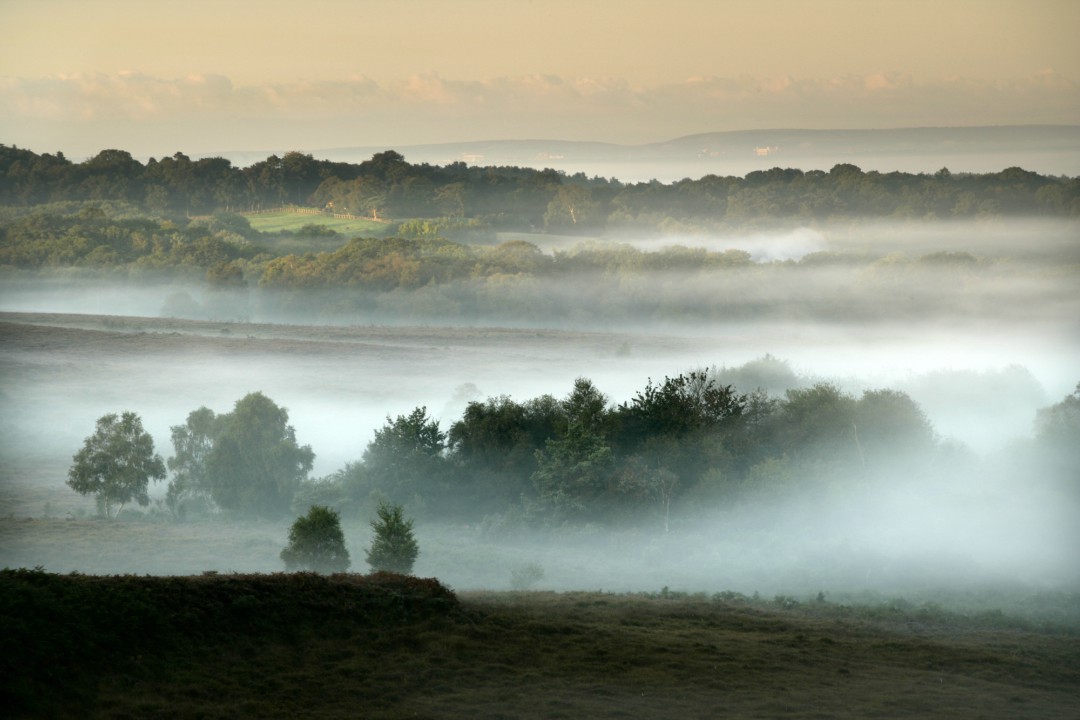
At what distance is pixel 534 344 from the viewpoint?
6981 centimetres

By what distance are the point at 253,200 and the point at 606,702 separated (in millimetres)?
71677

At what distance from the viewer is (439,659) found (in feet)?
59.7

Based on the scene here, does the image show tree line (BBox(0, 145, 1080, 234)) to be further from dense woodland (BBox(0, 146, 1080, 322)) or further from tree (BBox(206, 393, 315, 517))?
tree (BBox(206, 393, 315, 517))

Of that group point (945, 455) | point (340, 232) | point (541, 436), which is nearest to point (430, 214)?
point (340, 232)

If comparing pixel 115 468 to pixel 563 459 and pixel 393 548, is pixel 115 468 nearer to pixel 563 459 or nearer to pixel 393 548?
pixel 393 548

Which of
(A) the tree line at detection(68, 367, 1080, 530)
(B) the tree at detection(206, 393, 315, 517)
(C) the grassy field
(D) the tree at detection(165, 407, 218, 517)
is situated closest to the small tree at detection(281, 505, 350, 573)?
(A) the tree line at detection(68, 367, 1080, 530)

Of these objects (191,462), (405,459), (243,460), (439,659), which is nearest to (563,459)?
(405,459)

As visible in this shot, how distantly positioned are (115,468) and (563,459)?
1814 cm

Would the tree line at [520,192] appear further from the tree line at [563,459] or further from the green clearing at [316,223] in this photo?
the tree line at [563,459]

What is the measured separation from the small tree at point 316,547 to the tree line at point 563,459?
11.0 metres

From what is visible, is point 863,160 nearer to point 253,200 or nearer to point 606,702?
point 253,200

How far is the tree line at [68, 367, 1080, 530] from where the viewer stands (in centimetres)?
4062

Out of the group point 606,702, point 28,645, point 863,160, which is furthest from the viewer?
point 863,160

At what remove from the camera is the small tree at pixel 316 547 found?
2809 cm
